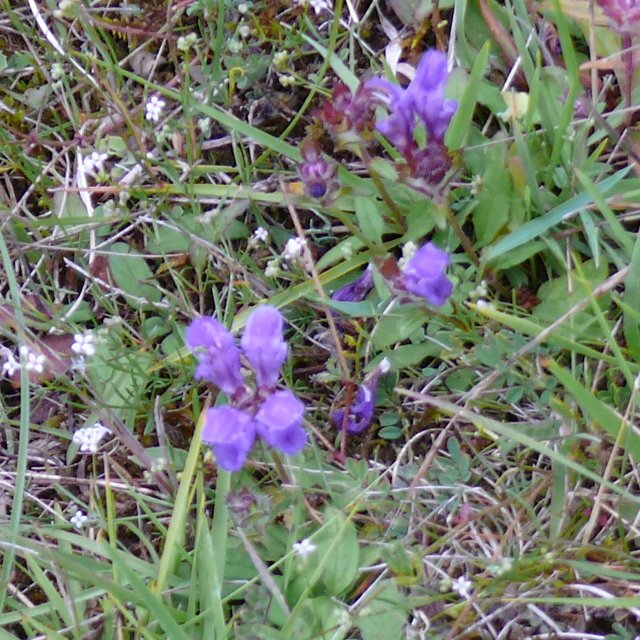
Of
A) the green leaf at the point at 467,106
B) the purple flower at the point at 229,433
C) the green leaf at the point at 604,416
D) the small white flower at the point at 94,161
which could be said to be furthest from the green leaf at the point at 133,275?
the green leaf at the point at 604,416

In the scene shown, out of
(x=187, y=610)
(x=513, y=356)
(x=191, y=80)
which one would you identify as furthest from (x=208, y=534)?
(x=191, y=80)

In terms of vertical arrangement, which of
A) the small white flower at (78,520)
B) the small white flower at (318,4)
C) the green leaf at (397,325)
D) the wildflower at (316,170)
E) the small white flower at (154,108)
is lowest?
the small white flower at (78,520)

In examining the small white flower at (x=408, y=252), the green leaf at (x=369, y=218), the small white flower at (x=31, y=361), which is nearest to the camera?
the small white flower at (x=408, y=252)

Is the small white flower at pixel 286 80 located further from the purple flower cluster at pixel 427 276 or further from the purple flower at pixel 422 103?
the purple flower cluster at pixel 427 276

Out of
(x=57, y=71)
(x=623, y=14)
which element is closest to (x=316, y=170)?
(x=623, y=14)

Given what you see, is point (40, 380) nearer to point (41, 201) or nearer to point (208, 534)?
point (41, 201)

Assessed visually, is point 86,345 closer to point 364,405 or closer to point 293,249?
point 293,249
